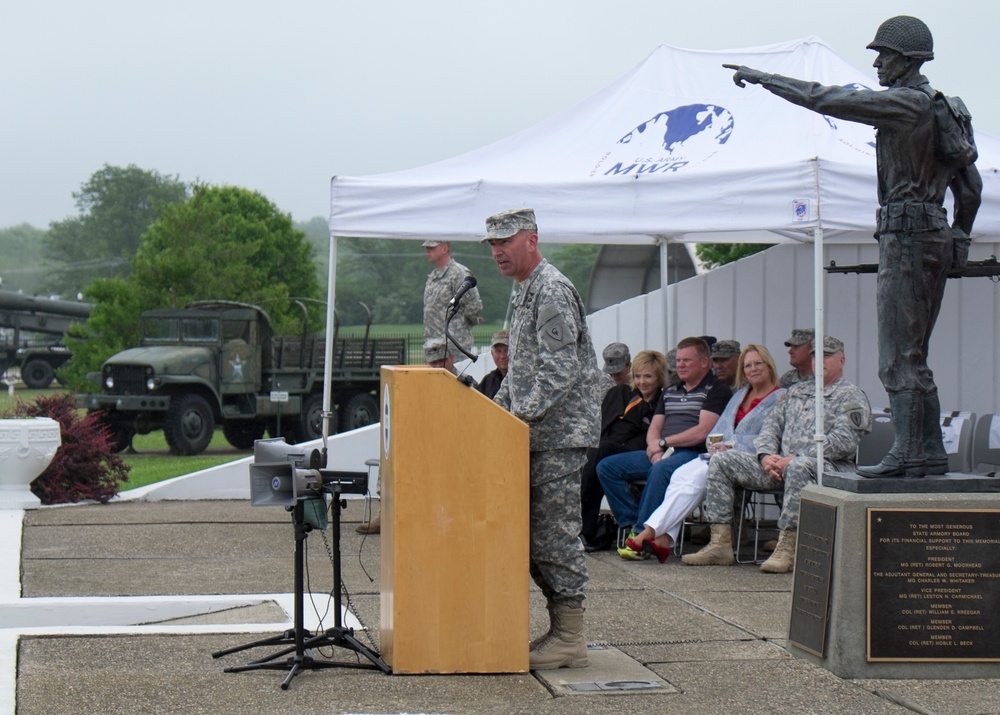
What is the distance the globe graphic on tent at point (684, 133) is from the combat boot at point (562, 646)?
3950mm

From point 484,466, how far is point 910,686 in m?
1.94

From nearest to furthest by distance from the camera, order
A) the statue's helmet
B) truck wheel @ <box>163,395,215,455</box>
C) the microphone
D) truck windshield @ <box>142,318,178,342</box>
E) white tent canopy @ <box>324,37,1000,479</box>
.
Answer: the microphone
the statue's helmet
white tent canopy @ <box>324,37,1000,479</box>
truck wheel @ <box>163,395,215,455</box>
truck windshield @ <box>142,318,178,342</box>

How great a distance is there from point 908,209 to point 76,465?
28.0 feet

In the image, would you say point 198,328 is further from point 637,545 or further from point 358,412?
point 637,545

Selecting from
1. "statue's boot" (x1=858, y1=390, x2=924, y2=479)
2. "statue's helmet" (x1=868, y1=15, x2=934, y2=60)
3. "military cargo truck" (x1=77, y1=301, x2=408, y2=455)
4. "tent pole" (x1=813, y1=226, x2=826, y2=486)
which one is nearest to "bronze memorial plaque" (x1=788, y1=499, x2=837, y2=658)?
"statue's boot" (x1=858, y1=390, x2=924, y2=479)

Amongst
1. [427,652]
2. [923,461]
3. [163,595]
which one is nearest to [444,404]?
[427,652]

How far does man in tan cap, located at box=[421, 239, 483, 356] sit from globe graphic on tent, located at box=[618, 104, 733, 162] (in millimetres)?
1798

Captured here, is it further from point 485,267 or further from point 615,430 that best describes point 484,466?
point 485,267

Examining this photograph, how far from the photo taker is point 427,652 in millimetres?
5480

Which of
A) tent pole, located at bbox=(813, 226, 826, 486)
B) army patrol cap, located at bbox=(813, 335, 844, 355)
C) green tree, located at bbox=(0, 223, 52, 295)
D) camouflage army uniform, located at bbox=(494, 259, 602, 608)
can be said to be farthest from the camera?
green tree, located at bbox=(0, 223, 52, 295)

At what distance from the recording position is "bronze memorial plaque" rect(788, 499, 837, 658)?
5.72m

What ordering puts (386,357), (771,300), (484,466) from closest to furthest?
1. (484,466)
2. (771,300)
3. (386,357)

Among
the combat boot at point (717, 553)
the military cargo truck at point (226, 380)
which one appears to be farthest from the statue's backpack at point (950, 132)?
the military cargo truck at point (226, 380)

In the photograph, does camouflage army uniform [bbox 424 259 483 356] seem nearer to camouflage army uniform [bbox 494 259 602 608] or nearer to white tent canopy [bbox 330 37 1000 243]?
white tent canopy [bbox 330 37 1000 243]
